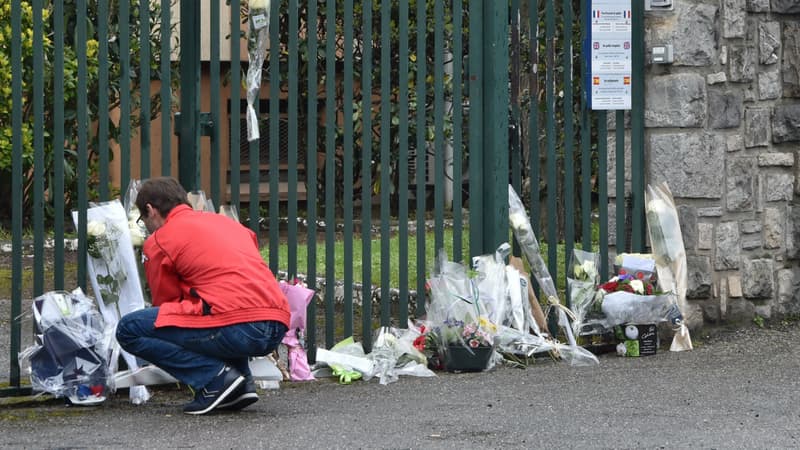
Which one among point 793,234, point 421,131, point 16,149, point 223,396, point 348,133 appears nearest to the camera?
point 223,396

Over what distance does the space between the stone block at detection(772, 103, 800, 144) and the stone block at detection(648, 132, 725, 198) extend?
17.7 inches

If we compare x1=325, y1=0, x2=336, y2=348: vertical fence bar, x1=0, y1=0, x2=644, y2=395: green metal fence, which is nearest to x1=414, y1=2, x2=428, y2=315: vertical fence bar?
x1=0, y1=0, x2=644, y2=395: green metal fence

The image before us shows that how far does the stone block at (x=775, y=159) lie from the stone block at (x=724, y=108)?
1.03 feet

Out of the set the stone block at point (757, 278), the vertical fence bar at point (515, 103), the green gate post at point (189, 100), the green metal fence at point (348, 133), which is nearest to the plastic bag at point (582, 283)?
the green metal fence at point (348, 133)

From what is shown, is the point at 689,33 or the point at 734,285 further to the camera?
the point at 734,285

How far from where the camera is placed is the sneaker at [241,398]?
20.3 ft

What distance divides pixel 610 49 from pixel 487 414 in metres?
2.71

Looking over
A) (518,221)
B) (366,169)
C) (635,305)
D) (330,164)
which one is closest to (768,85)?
(635,305)

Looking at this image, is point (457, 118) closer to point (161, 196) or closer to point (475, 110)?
point (475, 110)

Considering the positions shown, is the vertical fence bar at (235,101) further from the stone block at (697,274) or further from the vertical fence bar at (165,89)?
the stone block at (697,274)

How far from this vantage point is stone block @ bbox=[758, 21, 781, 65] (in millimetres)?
8328

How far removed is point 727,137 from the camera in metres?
8.21

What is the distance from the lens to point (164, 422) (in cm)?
607

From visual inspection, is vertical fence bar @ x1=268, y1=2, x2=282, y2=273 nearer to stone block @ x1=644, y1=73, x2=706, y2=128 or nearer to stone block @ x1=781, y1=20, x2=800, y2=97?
stone block @ x1=644, y1=73, x2=706, y2=128
